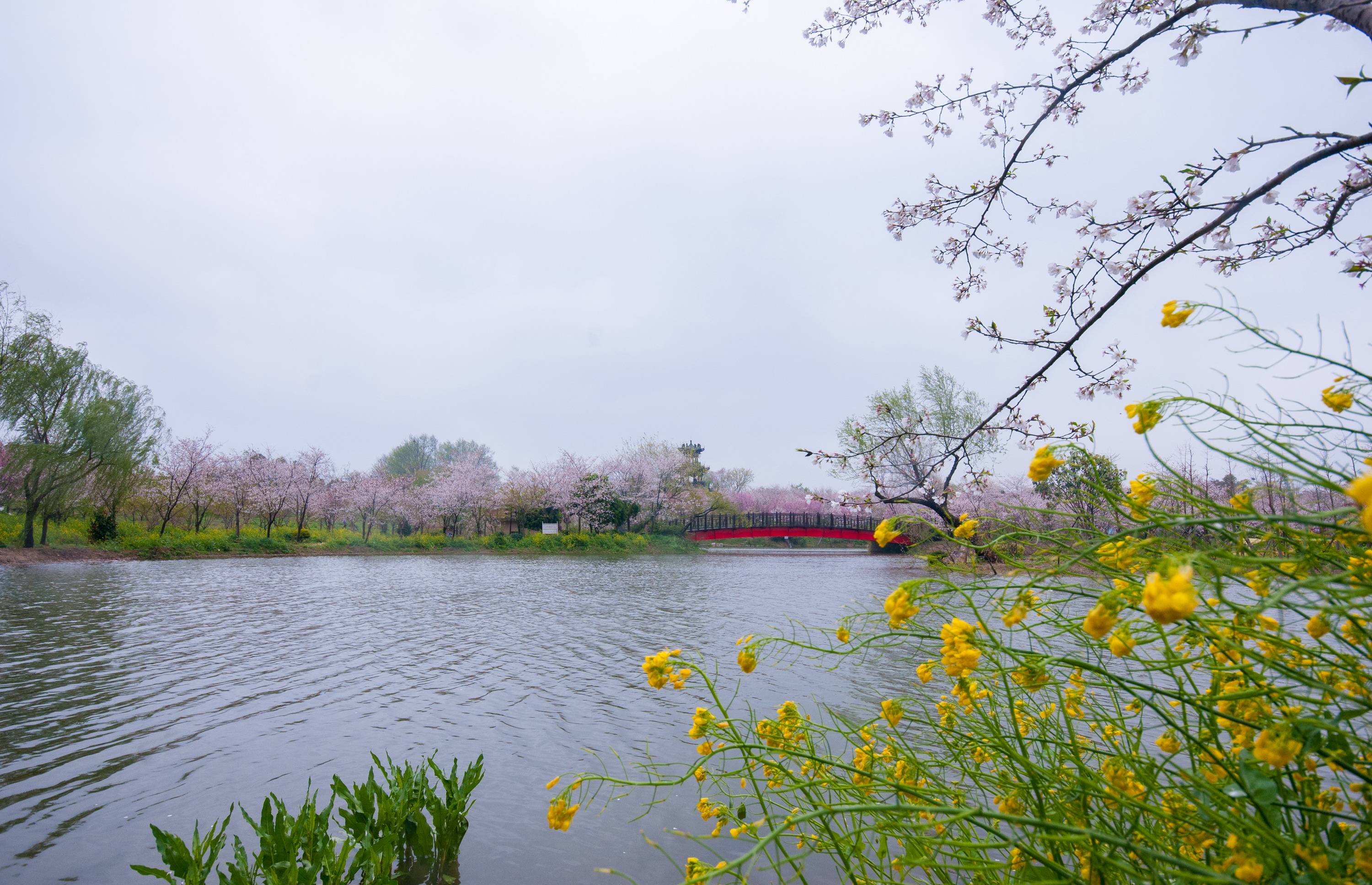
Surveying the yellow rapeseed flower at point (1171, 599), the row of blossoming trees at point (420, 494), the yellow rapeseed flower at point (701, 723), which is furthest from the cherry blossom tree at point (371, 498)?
the yellow rapeseed flower at point (1171, 599)

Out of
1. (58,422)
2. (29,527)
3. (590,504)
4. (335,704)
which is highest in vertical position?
(58,422)

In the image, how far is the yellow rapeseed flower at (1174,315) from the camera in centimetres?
122

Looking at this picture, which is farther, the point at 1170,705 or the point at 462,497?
the point at 462,497

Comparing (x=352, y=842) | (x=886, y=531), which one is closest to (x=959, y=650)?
(x=886, y=531)

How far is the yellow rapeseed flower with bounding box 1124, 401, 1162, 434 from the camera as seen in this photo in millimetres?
1118

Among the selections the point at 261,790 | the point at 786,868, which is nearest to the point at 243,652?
the point at 261,790

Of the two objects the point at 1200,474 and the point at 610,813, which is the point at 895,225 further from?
the point at 610,813

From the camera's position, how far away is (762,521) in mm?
34406

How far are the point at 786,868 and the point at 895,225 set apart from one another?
133 inches

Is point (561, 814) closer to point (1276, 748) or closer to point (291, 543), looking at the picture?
point (1276, 748)

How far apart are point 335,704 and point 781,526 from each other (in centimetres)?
2630

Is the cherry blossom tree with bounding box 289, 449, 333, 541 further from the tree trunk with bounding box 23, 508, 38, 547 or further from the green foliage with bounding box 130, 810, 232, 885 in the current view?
the green foliage with bounding box 130, 810, 232, 885

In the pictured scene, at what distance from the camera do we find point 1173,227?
286cm

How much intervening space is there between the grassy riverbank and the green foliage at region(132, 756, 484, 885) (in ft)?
63.9
